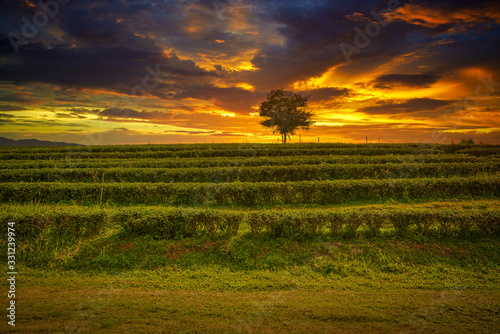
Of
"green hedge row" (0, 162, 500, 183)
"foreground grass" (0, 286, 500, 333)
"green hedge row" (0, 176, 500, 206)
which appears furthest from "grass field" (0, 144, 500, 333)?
"green hedge row" (0, 162, 500, 183)

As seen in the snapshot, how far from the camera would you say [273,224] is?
7844mm

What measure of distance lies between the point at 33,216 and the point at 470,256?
12.5 m

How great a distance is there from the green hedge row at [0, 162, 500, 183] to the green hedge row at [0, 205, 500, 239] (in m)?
8.26

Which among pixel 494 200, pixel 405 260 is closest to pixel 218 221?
pixel 405 260

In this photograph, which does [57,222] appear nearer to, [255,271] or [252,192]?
[255,271]

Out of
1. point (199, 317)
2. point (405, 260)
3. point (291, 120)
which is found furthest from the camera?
point (291, 120)

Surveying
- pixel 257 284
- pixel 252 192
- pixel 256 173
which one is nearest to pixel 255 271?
pixel 257 284

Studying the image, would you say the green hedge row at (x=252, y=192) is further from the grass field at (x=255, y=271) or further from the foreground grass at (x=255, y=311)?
the foreground grass at (x=255, y=311)

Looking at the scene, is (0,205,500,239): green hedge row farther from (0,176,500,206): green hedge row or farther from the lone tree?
the lone tree

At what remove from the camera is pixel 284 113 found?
4747 centimetres

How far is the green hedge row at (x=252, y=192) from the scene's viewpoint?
12.9m

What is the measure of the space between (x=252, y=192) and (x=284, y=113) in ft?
122

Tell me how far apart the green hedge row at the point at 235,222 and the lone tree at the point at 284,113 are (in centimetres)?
4012

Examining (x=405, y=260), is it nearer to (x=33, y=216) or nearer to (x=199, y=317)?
(x=199, y=317)
